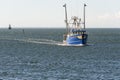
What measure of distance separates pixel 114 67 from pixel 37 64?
1607cm

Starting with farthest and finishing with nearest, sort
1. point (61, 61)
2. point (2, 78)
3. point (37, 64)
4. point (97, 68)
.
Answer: point (61, 61) → point (37, 64) → point (97, 68) → point (2, 78)

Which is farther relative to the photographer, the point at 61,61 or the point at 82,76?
the point at 61,61

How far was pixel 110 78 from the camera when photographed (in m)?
77.3

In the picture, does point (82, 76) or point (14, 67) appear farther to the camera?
point (14, 67)

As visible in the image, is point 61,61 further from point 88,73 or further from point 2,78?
point 2,78

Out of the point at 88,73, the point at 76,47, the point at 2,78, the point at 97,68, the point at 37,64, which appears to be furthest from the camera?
the point at 76,47

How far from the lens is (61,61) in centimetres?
10619

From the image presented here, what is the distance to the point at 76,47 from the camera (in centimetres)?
15725

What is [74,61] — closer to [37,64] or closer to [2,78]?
[37,64]

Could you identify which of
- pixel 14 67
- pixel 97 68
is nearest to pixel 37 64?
pixel 14 67

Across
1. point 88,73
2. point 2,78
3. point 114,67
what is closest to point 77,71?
point 88,73

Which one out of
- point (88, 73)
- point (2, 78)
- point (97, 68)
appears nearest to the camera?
point (2, 78)

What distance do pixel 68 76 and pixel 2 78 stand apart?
10574 millimetres

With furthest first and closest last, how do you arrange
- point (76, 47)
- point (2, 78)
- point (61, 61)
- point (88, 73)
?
point (76, 47)
point (61, 61)
point (88, 73)
point (2, 78)
